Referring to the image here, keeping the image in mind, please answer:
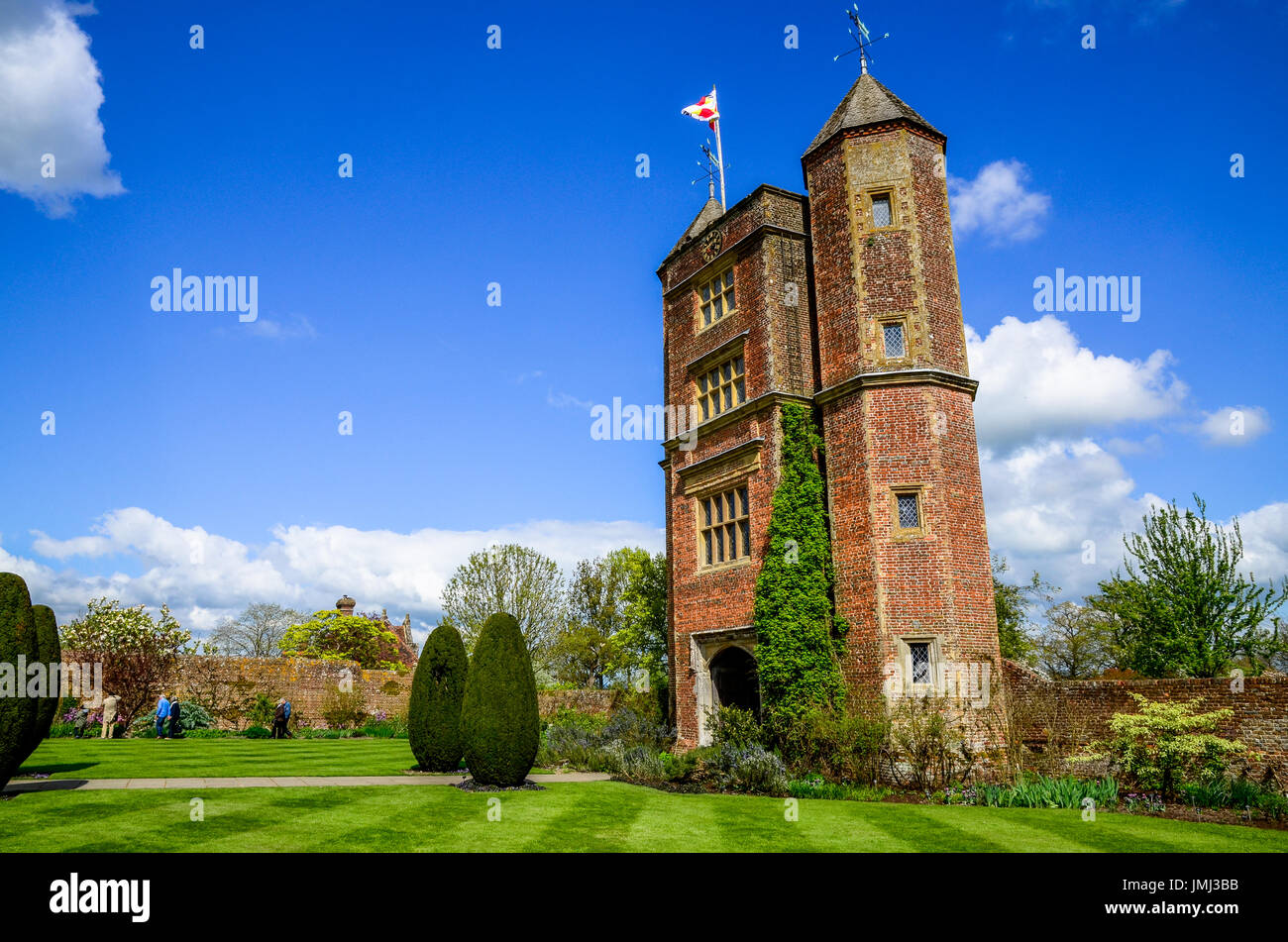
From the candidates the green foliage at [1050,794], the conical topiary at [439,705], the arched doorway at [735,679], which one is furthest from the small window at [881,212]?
the conical topiary at [439,705]

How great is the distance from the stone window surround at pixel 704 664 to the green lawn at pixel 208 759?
24.6ft

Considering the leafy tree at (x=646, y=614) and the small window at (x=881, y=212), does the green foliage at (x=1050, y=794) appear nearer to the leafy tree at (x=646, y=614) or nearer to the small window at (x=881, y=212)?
the small window at (x=881, y=212)

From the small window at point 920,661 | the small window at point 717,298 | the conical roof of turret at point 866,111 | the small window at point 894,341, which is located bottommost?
the small window at point 920,661

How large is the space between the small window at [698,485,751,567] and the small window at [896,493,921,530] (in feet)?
13.7

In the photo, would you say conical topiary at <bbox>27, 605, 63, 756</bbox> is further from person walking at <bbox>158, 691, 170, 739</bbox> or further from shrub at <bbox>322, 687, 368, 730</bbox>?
shrub at <bbox>322, 687, 368, 730</bbox>

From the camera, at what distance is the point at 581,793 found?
1366 cm

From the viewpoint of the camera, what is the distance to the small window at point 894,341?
1820 cm

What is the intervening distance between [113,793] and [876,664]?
1398 cm

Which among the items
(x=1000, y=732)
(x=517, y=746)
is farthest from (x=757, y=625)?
(x=517, y=746)
